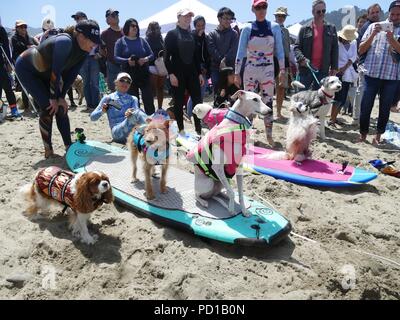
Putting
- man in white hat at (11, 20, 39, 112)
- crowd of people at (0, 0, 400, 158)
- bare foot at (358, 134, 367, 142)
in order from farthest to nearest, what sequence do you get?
man in white hat at (11, 20, 39, 112) < bare foot at (358, 134, 367, 142) < crowd of people at (0, 0, 400, 158)

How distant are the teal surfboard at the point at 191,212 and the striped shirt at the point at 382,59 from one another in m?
3.60

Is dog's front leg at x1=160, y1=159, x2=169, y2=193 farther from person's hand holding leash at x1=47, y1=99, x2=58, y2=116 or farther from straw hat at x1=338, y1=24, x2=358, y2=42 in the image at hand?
straw hat at x1=338, y1=24, x2=358, y2=42

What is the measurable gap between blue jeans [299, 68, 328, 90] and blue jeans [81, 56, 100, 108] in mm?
4650

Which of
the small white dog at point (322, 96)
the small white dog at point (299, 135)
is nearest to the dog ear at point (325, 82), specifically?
the small white dog at point (322, 96)

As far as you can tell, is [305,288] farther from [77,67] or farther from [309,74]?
[309,74]

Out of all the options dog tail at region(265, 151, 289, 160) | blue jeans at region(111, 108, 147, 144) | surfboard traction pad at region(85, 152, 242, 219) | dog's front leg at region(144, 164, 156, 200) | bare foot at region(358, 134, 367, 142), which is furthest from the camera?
bare foot at region(358, 134, 367, 142)

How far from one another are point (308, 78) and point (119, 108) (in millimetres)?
3689

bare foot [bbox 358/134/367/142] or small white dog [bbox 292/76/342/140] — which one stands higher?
small white dog [bbox 292/76/342/140]

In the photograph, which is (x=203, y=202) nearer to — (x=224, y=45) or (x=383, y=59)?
(x=383, y=59)

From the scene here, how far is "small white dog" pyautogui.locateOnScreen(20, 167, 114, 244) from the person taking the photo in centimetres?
308

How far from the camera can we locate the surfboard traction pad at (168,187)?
355 centimetres

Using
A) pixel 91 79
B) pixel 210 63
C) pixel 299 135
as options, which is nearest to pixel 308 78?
pixel 210 63

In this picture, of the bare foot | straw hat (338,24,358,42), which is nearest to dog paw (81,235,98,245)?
the bare foot

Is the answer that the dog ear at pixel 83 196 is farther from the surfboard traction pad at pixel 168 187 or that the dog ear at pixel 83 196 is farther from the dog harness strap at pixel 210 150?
the dog harness strap at pixel 210 150
